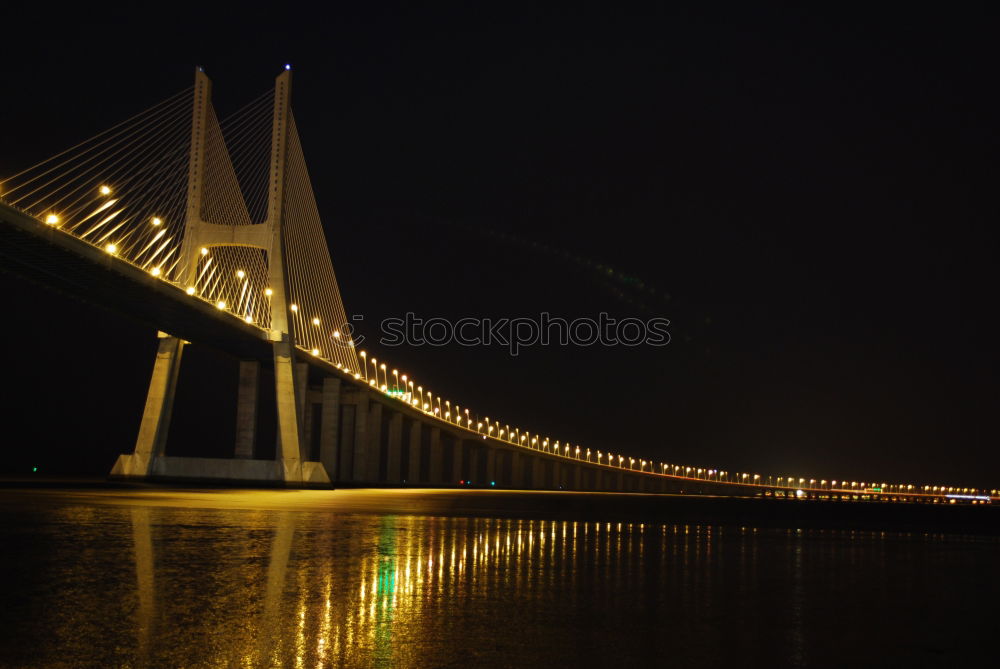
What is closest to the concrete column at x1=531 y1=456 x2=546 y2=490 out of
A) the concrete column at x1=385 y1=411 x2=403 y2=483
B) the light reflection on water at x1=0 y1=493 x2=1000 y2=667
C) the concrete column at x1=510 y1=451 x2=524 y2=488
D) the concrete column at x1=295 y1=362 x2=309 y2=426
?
the concrete column at x1=510 y1=451 x2=524 y2=488

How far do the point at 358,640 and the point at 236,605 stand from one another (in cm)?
156

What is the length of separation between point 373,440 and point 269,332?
2902 centimetres

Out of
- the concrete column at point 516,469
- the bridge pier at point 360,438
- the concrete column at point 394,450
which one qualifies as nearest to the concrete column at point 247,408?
the bridge pier at point 360,438

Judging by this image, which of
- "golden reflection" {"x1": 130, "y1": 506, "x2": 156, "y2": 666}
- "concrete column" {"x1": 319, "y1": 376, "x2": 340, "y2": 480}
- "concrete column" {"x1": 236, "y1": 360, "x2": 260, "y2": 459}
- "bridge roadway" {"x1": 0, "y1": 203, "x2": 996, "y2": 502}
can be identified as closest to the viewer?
"golden reflection" {"x1": 130, "y1": 506, "x2": 156, "y2": 666}

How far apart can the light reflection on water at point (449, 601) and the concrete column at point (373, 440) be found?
5508 centimetres

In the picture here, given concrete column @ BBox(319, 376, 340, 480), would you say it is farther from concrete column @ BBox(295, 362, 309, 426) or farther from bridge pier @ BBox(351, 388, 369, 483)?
concrete column @ BBox(295, 362, 309, 426)

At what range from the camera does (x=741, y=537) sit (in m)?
18.8

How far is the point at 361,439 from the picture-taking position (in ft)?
227

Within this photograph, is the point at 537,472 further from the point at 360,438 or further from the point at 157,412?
the point at 157,412

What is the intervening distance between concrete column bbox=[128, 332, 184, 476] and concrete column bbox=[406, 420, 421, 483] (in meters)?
41.6

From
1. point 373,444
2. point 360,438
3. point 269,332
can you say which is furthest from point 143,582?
point 373,444

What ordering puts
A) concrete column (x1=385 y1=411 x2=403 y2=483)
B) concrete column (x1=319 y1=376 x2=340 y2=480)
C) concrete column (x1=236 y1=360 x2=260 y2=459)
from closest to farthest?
1. concrete column (x1=236 y1=360 x2=260 y2=459)
2. concrete column (x1=319 y1=376 x2=340 y2=480)
3. concrete column (x1=385 y1=411 x2=403 y2=483)

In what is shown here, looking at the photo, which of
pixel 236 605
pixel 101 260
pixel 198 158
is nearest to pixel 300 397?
pixel 198 158

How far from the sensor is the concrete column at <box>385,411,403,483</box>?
78.4 meters
